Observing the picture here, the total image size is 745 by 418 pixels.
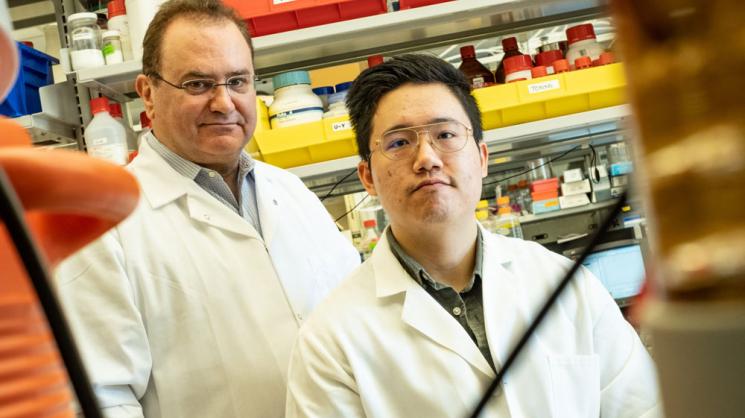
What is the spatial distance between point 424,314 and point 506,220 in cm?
137

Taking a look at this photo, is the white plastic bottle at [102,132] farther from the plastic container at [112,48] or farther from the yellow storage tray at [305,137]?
the yellow storage tray at [305,137]

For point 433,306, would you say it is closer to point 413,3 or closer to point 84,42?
point 413,3

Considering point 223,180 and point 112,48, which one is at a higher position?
point 112,48

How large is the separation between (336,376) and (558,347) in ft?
1.21

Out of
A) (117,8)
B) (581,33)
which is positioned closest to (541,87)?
(581,33)

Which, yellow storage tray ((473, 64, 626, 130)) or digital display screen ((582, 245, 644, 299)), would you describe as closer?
yellow storage tray ((473, 64, 626, 130))

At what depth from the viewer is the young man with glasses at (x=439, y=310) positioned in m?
1.21

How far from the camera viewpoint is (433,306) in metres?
1.30

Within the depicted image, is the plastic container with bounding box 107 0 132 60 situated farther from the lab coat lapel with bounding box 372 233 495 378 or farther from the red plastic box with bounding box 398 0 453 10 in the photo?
the lab coat lapel with bounding box 372 233 495 378

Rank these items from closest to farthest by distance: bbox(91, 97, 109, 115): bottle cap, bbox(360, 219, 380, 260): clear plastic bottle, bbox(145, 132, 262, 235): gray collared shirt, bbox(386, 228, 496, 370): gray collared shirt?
bbox(386, 228, 496, 370): gray collared shirt
bbox(145, 132, 262, 235): gray collared shirt
bbox(91, 97, 109, 115): bottle cap
bbox(360, 219, 380, 260): clear plastic bottle

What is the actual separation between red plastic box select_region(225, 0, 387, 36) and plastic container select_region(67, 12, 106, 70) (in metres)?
0.43

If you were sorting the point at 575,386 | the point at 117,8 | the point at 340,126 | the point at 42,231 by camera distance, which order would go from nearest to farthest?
the point at 42,231
the point at 575,386
the point at 340,126
the point at 117,8

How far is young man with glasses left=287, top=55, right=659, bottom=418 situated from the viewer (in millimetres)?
1211

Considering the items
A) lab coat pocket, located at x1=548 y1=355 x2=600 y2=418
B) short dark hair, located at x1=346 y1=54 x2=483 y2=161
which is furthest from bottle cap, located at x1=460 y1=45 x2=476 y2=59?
lab coat pocket, located at x1=548 y1=355 x2=600 y2=418
